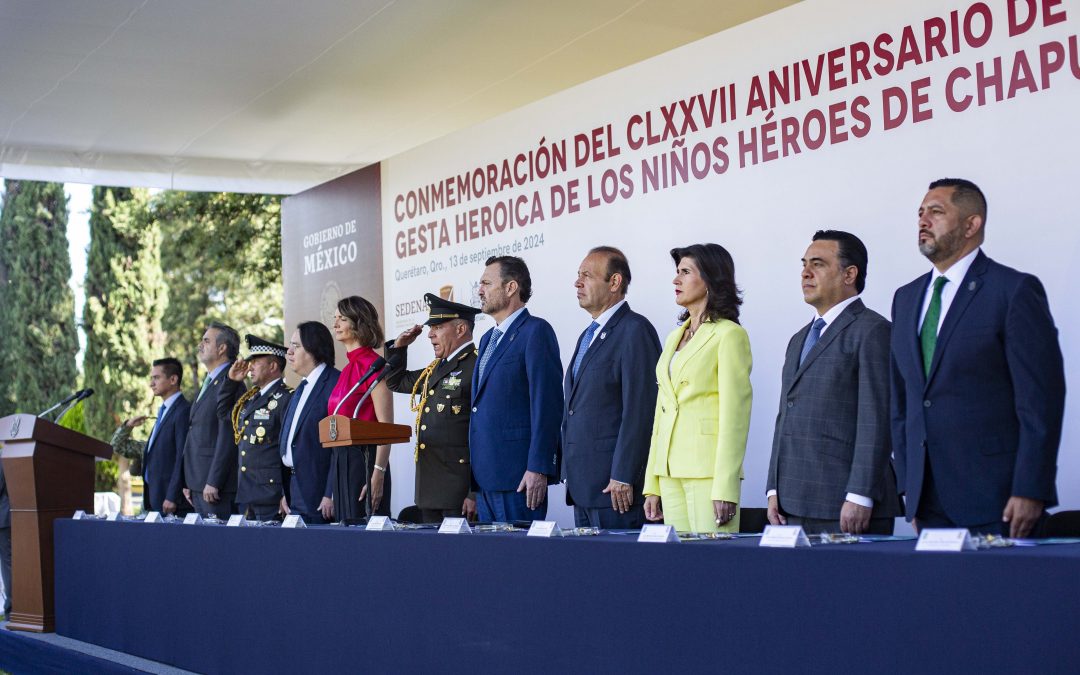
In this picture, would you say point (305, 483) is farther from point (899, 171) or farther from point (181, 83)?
point (181, 83)

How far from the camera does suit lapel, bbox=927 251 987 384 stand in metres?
2.83

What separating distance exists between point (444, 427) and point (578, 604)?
204 centimetres

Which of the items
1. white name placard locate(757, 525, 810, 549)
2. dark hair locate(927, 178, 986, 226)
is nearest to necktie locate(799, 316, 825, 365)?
dark hair locate(927, 178, 986, 226)

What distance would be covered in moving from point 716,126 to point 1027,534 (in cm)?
270

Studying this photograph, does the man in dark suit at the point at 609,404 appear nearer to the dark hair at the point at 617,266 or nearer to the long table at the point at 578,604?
the dark hair at the point at 617,266

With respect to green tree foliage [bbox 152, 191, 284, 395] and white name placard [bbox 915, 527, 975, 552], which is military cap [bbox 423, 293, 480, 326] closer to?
white name placard [bbox 915, 527, 975, 552]

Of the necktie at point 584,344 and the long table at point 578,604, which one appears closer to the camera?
the long table at point 578,604

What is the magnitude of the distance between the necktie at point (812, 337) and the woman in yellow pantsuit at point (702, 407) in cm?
20

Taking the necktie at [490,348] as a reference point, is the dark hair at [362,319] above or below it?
above

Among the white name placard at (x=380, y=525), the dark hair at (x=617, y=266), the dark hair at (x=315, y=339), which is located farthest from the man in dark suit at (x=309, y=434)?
the dark hair at (x=617, y=266)

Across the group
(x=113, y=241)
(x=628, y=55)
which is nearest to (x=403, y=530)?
(x=628, y=55)

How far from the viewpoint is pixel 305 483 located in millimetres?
5117

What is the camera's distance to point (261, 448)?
536 cm

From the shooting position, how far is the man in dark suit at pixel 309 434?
511cm
